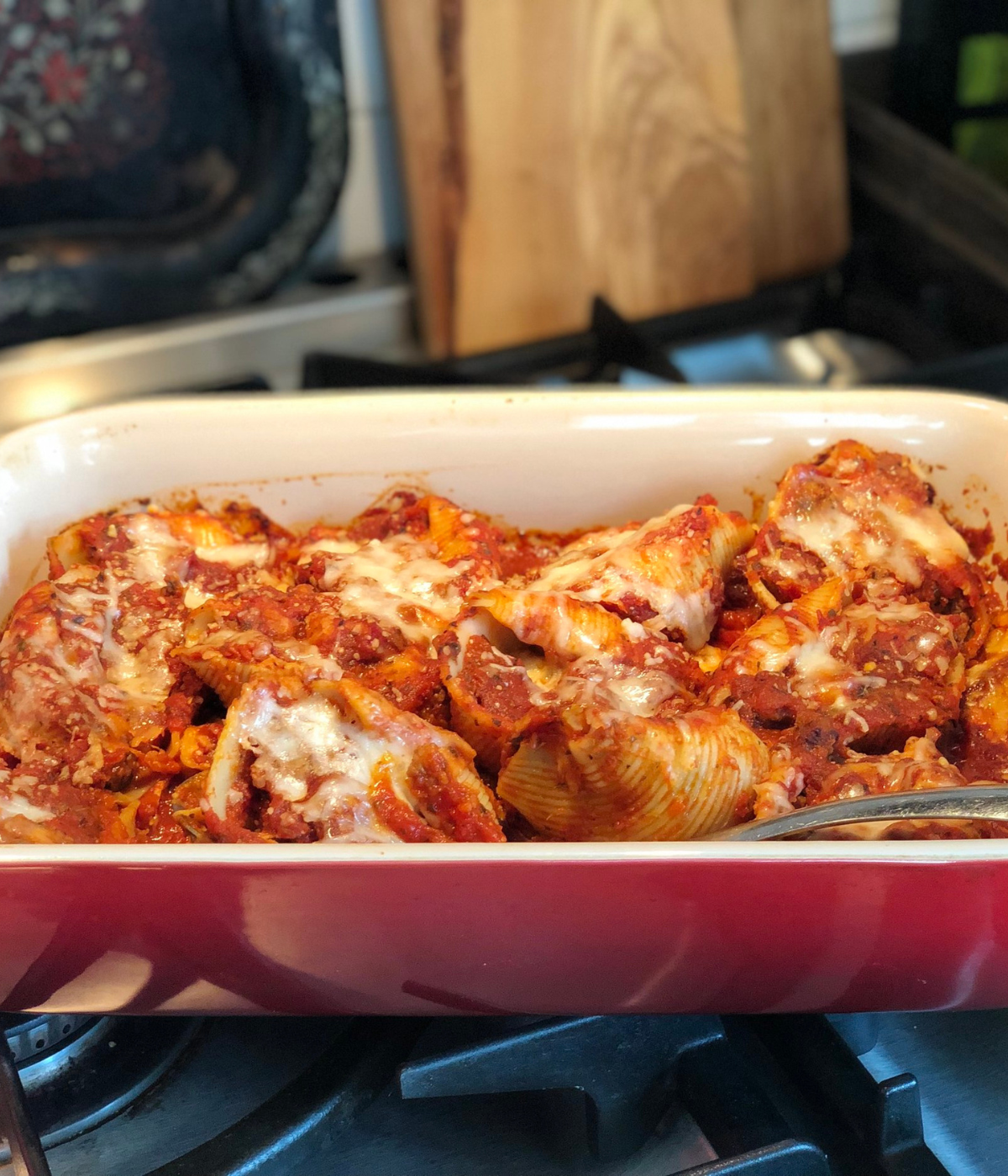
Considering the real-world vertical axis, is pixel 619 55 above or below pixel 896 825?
above

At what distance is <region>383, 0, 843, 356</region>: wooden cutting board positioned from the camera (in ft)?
6.43

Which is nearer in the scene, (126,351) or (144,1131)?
(144,1131)

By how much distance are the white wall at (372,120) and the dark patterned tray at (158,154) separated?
11 cm

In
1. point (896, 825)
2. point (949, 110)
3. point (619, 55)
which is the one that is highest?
point (619, 55)

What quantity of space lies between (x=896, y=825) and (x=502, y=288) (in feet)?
4.90

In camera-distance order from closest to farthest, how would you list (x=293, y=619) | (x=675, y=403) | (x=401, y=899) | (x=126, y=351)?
1. (x=401, y=899)
2. (x=293, y=619)
3. (x=675, y=403)
4. (x=126, y=351)

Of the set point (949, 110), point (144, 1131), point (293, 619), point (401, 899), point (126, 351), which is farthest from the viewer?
point (949, 110)

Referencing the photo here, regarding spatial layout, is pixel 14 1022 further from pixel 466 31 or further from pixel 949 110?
pixel 949 110

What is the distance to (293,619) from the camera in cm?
106

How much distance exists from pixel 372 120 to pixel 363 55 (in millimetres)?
109

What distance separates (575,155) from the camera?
2074 millimetres

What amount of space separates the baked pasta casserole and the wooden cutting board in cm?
99

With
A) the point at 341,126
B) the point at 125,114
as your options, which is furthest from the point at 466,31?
the point at 125,114

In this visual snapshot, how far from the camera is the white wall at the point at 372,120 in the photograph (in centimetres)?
203
